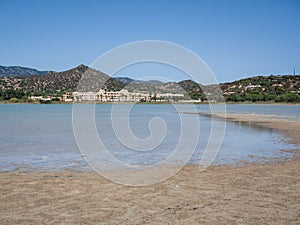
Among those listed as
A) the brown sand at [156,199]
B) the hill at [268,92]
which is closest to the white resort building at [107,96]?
the hill at [268,92]

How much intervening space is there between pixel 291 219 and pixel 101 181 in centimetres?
513

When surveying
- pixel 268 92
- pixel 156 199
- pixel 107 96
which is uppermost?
pixel 268 92

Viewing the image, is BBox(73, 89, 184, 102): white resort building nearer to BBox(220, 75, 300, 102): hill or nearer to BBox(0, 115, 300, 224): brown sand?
BBox(220, 75, 300, 102): hill

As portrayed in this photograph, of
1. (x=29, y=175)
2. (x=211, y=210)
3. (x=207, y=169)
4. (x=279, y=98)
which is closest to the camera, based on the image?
(x=211, y=210)

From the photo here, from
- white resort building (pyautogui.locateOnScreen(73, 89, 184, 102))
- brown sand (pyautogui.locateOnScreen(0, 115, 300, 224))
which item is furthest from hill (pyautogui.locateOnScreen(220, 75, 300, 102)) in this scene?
brown sand (pyautogui.locateOnScreen(0, 115, 300, 224))

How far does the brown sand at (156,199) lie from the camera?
22.6 ft

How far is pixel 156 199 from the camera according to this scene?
27.1 ft

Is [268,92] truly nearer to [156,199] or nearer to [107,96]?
[107,96]

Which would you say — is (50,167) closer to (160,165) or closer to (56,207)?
(160,165)

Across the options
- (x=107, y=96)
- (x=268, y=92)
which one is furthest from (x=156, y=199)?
(x=268, y=92)

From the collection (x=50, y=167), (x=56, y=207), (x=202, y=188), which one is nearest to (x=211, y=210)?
(x=202, y=188)

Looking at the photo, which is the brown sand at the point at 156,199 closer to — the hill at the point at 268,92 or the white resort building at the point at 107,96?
the white resort building at the point at 107,96

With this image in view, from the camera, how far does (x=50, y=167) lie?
12523 mm

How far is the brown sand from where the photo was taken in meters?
6.88
